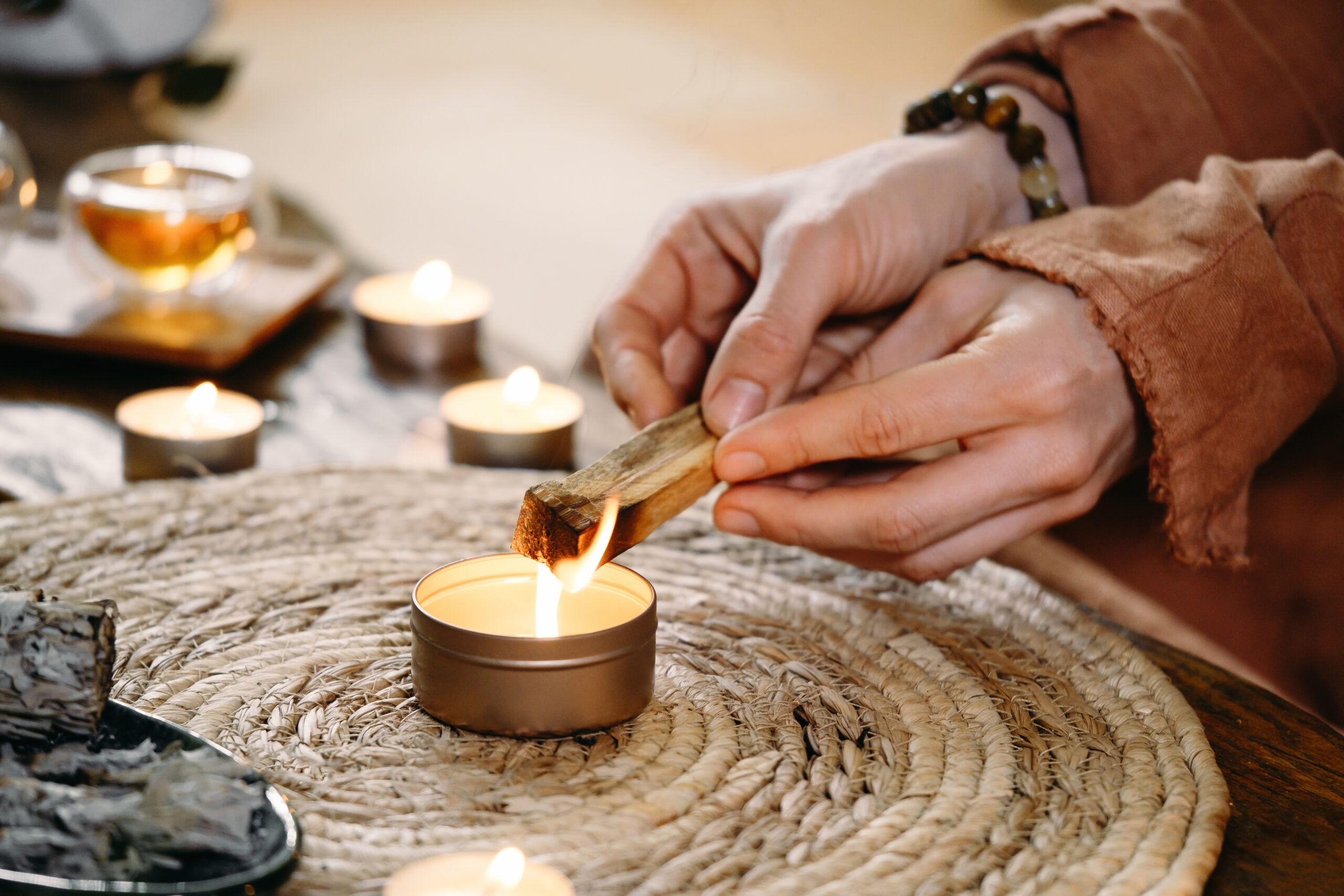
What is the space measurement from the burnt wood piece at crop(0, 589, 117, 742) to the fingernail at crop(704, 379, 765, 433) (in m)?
0.32

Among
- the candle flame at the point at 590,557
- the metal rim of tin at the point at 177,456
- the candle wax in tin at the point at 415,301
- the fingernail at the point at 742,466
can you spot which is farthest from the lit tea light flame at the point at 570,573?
the candle wax in tin at the point at 415,301

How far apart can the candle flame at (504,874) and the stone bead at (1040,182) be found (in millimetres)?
582

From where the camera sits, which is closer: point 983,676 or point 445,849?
point 445,849

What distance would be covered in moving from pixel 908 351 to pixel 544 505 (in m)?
0.30

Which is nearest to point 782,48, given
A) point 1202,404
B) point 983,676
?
point 1202,404

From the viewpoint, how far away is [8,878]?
36 cm

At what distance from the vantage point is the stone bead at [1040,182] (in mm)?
782

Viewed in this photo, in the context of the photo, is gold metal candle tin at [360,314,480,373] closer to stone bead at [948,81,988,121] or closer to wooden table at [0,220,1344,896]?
wooden table at [0,220,1344,896]

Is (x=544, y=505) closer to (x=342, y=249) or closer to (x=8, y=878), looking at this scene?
(x=8, y=878)

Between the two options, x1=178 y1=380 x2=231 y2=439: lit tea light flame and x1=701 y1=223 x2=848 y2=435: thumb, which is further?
x1=178 y1=380 x2=231 y2=439: lit tea light flame

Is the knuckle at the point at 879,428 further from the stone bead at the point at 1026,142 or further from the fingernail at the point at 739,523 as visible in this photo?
the stone bead at the point at 1026,142

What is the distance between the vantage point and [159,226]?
0.95 meters

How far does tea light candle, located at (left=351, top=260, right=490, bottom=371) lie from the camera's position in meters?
1.00

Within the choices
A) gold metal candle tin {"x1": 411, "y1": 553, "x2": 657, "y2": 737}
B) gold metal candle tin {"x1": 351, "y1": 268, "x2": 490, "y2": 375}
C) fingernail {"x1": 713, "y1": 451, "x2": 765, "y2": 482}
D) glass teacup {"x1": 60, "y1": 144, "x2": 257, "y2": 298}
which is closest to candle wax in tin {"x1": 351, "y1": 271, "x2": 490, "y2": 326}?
gold metal candle tin {"x1": 351, "y1": 268, "x2": 490, "y2": 375}
